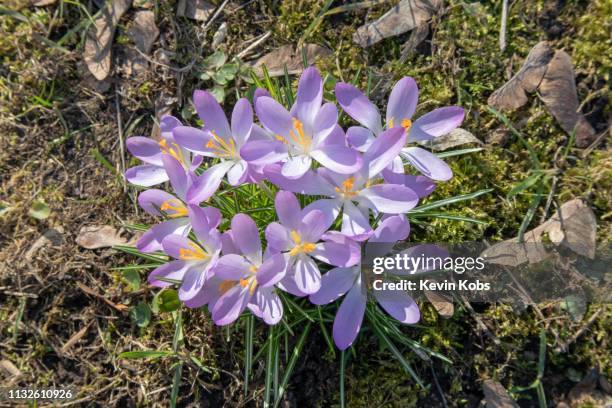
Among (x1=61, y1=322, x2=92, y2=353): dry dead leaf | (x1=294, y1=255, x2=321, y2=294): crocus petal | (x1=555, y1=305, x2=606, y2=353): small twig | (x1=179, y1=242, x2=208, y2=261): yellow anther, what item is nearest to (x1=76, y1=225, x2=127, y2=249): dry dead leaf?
(x1=61, y1=322, x2=92, y2=353): dry dead leaf

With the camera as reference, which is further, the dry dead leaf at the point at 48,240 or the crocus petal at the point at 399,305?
the dry dead leaf at the point at 48,240

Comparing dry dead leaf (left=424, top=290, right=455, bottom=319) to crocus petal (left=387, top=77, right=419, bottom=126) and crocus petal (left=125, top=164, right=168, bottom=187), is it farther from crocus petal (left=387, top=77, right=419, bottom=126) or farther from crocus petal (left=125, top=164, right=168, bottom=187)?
crocus petal (left=125, top=164, right=168, bottom=187)

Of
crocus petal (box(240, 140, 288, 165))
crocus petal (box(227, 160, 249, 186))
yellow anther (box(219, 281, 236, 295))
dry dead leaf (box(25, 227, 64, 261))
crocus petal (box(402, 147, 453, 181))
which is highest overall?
crocus petal (box(240, 140, 288, 165))

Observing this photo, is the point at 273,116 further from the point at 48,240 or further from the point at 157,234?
the point at 48,240

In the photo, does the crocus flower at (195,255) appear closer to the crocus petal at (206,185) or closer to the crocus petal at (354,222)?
the crocus petal at (206,185)

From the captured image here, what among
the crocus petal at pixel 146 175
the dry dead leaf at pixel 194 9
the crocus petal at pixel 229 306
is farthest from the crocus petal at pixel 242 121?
the dry dead leaf at pixel 194 9

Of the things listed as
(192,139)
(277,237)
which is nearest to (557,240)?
(277,237)

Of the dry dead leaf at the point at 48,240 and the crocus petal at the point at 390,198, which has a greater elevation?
the crocus petal at the point at 390,198
